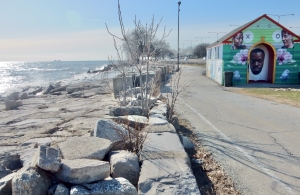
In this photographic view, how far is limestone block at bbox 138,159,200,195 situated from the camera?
2.80 meters

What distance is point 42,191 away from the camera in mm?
2635

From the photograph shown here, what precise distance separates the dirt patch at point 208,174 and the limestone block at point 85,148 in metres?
1.51

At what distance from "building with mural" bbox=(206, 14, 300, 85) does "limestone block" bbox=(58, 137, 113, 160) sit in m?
16.5

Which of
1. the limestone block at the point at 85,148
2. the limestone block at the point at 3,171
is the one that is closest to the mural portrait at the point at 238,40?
the limestone block at the point at 85,148

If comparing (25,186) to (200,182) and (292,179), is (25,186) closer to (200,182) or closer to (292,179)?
(200,182)

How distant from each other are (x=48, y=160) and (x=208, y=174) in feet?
8.09

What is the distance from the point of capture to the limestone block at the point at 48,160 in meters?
2.71

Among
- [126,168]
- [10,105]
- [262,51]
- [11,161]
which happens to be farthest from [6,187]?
[262,51]

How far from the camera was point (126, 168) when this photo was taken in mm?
3178

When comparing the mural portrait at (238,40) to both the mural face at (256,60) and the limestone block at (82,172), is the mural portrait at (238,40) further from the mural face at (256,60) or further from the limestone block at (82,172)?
the limestone block at (82,172)

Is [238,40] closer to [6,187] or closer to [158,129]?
[158,129]

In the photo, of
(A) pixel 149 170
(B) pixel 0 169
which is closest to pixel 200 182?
(A) pixel 149 170

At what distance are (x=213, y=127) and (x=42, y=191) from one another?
4.99 m

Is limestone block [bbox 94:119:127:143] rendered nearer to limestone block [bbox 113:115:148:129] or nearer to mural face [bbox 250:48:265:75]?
limestone block [bbox 113:115:148:129]
